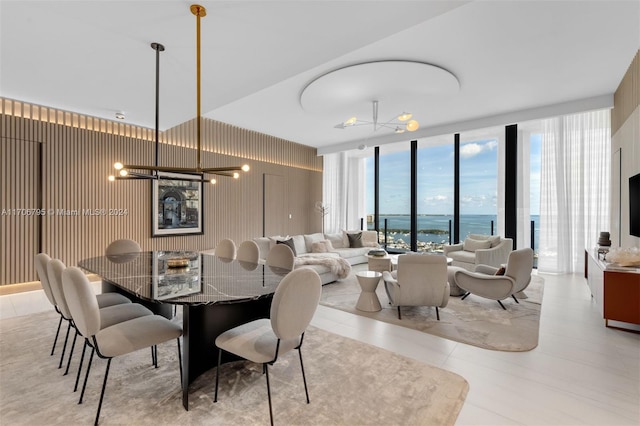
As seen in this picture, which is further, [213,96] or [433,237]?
[433,237]

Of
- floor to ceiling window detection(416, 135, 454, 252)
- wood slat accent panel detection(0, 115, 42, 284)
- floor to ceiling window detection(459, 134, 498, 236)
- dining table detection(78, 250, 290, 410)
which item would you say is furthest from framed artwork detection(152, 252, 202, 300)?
floor to ceiling window detection(459, 134, 498, 236)

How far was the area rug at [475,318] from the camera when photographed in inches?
115

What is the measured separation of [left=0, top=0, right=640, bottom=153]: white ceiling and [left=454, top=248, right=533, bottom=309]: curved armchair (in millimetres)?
2520

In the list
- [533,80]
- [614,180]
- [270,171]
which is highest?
[533,80]

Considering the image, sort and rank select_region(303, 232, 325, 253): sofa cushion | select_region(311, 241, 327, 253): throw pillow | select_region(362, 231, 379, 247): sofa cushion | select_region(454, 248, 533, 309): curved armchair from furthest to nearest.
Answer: select_region(362, 231, 379, 247): sofa cushion
select_region(303, 232, 325, 253): sofa cushion
select_region(311, 241, 327, 253): throw pillow
select_region(454, 248, 533, 309): curved armchair

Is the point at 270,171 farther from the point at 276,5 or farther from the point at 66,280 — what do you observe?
the point at 66,280

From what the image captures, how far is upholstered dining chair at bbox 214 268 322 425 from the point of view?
1.68m

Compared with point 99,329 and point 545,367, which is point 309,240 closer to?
point 545,367

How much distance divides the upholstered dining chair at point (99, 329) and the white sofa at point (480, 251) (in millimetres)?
5101

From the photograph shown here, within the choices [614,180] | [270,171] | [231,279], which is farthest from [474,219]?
[231,279]

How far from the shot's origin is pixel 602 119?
17.8ft

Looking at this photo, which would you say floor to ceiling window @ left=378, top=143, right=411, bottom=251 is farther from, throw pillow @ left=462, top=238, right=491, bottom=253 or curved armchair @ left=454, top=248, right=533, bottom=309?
curved armchair @ left=454, top=248, right=533, bottom=309

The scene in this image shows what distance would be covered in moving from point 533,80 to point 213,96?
4.71m

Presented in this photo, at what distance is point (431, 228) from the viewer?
8.16 meters
